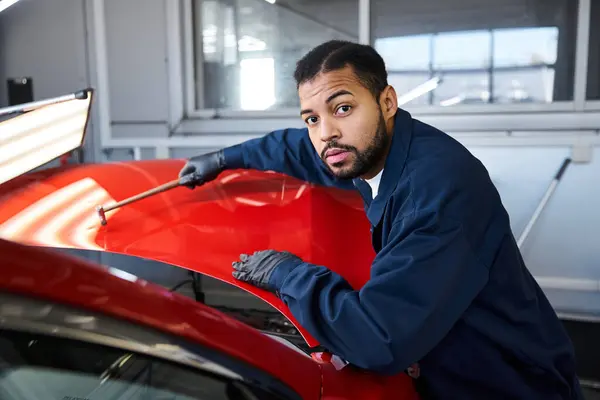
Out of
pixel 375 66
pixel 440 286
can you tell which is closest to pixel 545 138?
pixel 375 66

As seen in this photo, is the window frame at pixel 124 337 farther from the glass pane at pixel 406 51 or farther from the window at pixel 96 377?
the glass pane at pixel 406 51

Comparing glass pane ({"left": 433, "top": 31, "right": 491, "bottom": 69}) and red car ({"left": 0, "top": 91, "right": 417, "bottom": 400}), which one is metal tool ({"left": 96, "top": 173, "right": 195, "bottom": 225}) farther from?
glass pane ({"left": 433, "top": 31, "right": 491, "bottom": 69})

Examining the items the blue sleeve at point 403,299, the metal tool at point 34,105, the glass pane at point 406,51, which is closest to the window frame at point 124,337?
the blue sleeve at point 403,299

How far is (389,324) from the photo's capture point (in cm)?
84

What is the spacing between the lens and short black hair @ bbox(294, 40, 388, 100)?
3.68ft

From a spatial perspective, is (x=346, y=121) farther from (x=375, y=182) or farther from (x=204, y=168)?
(x=204, y=168)

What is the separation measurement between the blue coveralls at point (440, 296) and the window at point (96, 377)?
0.26 meters

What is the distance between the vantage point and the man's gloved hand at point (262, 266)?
44.3 inches

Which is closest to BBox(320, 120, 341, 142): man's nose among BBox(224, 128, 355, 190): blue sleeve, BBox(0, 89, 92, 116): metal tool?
BBox(224, 128, 355, 190): blue sleeve

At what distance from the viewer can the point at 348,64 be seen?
1.12 m

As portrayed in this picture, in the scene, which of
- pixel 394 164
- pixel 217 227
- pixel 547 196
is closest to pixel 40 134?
pixel 217 227

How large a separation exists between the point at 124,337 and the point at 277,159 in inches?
43.4

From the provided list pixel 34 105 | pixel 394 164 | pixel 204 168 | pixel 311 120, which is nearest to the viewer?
pixel 394 164

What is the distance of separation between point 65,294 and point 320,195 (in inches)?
42.3
